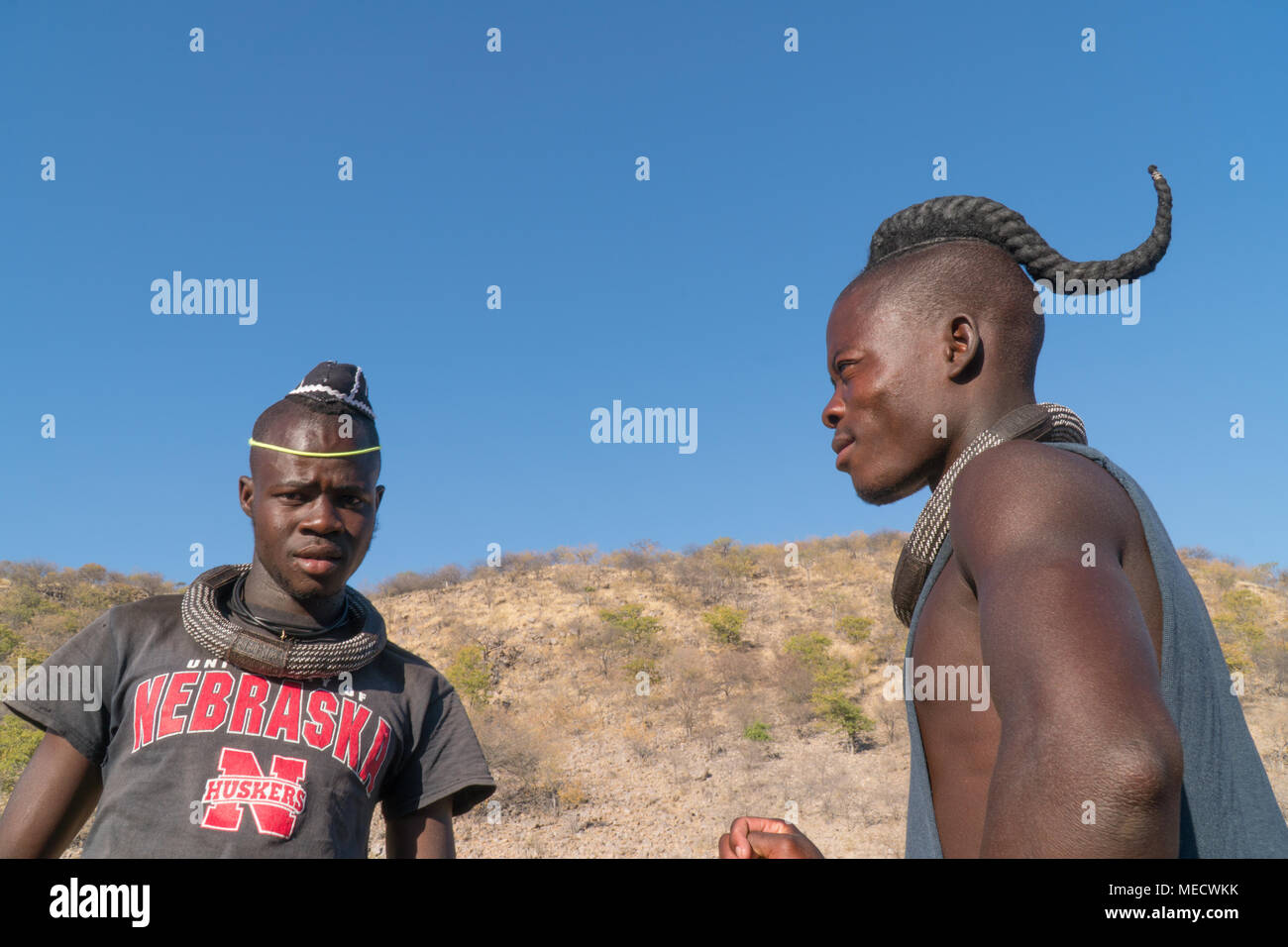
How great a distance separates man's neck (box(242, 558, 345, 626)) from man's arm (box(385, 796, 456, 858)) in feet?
2.32

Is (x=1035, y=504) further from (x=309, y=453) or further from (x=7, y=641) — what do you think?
(x=7, y=641)

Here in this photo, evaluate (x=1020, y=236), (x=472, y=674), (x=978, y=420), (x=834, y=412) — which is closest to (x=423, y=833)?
(x=834, y=412)

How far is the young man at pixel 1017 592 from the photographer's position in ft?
3.44

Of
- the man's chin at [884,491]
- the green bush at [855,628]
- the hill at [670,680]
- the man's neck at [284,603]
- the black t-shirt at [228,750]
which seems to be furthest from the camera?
the green bush at [855,628]

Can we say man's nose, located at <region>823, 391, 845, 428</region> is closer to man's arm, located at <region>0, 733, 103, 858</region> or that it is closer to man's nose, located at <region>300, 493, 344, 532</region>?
man's nose, located at <region>300, 493, 344, 532</region>

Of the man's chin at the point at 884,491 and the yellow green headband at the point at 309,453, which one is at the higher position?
the yellow green headband at the point at 309,453

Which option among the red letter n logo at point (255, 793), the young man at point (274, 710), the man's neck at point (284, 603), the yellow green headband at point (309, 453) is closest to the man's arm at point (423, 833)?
the young man at point (274, 710)

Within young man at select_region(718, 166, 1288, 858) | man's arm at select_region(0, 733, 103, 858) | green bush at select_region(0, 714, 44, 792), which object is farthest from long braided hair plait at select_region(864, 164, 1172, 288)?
green bush at select_region(0, 714, 44, 792)

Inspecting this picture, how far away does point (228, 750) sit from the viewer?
2.63 metres

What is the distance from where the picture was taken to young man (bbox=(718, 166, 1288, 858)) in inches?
41.3

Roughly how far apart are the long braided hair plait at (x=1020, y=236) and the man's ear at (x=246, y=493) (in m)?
2.22

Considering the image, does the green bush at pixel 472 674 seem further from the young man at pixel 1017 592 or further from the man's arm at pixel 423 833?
the young man at pixel 1017 592
